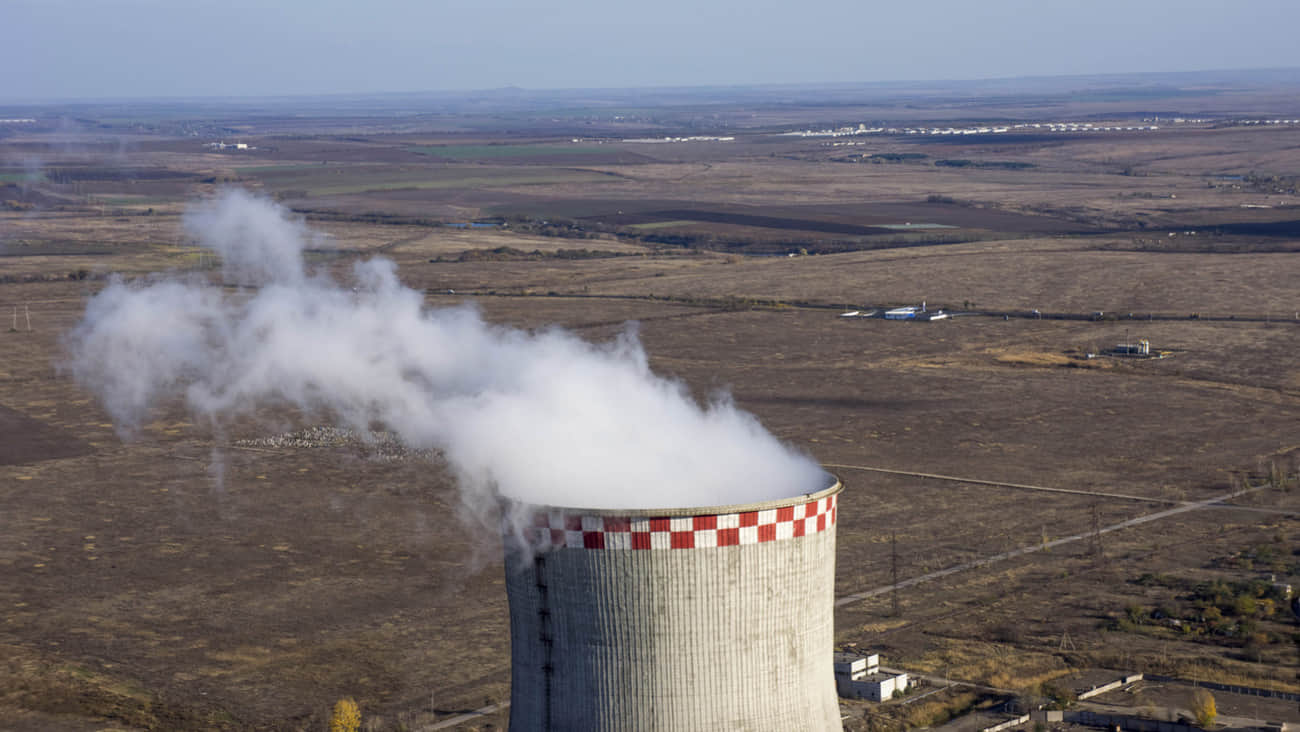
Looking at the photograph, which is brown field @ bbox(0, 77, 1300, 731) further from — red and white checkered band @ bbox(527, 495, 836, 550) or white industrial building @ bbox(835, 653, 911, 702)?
red and white checkered band @ bbox(527, 495, 836, 550)

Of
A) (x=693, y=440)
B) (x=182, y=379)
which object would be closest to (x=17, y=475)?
(x=182, y=379)

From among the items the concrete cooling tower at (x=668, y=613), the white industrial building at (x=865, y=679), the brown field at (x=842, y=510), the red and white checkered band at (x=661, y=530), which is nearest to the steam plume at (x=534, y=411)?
the red and white checkered band at (x=661, y=530)

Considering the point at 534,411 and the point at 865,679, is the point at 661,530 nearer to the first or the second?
the point at 534,411

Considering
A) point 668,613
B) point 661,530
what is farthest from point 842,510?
point 661,530

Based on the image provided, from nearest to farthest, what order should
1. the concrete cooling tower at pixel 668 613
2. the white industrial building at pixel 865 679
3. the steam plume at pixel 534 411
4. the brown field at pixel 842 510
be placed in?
the concrete cooling tower at pixel 668 613 < the steam plume at pixel 534 411 < the white industrial building at pixel 865 679 < the brown field at pixel 842 510

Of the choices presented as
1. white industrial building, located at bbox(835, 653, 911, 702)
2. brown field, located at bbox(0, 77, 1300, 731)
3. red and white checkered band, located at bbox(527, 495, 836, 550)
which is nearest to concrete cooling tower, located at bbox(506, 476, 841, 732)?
red and white checkered band, located at bbox(527, 495, 836, 550)

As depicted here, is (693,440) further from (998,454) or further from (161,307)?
(161,307)

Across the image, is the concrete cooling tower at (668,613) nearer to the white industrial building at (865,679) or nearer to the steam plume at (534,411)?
the steam plume at (534,411)
